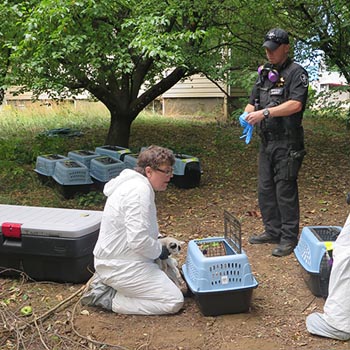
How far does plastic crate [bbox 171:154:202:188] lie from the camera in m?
6.34

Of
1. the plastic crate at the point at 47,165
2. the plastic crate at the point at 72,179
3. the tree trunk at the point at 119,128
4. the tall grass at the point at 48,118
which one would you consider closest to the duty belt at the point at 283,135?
the plastic crate at the point at 72,179

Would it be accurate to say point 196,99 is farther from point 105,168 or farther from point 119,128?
point 105,168

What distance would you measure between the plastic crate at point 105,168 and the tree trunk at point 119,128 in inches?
80.8

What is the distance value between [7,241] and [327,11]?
5549mm

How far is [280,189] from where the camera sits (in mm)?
4129

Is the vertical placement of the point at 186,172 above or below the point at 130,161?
below

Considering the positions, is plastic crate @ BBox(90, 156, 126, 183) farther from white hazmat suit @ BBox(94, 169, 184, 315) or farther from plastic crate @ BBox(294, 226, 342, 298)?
plastic crate @ BBox(294, 226, 342, 298)

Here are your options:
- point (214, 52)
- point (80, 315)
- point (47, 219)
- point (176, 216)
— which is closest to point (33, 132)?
point (214, 52)

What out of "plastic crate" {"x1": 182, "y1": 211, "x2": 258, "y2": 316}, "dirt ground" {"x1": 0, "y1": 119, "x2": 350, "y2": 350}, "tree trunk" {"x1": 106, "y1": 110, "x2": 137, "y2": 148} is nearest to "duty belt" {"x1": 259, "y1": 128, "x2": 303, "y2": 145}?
"dirt ground" {"x1": 0, "y1": 119, "x2": 350, "y2": 350}

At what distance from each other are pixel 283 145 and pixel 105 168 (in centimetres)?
270

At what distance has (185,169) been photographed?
6391 mm

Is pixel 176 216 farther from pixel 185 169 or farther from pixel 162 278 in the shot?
pixel 162 278

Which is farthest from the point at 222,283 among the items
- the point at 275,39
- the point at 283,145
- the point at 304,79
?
the point at 275,39

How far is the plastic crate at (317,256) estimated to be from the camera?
3225mm
